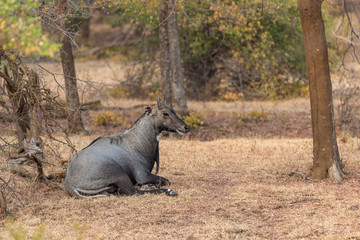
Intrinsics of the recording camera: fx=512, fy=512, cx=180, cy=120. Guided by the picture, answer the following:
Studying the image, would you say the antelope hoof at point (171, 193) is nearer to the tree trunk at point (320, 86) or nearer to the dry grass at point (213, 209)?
the dry grass at point (213, 209)

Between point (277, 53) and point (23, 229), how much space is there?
15.8 metres

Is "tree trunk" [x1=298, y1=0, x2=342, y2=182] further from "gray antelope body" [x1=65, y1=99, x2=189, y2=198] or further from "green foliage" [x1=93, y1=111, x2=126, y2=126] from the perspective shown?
"green foliage" [x1=93, y1=111, x2=126, y2=126]

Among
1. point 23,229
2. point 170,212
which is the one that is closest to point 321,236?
point 170,212

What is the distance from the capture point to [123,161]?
8586mm

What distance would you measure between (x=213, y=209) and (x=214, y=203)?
32cm

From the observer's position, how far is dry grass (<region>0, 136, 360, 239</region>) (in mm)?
6586

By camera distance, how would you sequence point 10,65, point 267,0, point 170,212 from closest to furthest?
point 170,212, point 10,65, point 267,0

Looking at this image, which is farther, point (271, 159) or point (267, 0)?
point (267, 0)

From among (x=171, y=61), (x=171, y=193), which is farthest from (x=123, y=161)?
(x=171, y=61)

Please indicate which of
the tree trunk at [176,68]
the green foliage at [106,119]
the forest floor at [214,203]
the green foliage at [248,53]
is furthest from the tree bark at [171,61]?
the green foliage at [248,53]

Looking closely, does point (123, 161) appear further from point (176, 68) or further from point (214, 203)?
point (176, 68)

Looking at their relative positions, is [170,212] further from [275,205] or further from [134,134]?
[134,134]

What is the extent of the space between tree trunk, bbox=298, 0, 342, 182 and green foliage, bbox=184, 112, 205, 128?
6.94m

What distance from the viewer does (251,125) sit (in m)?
16.5
